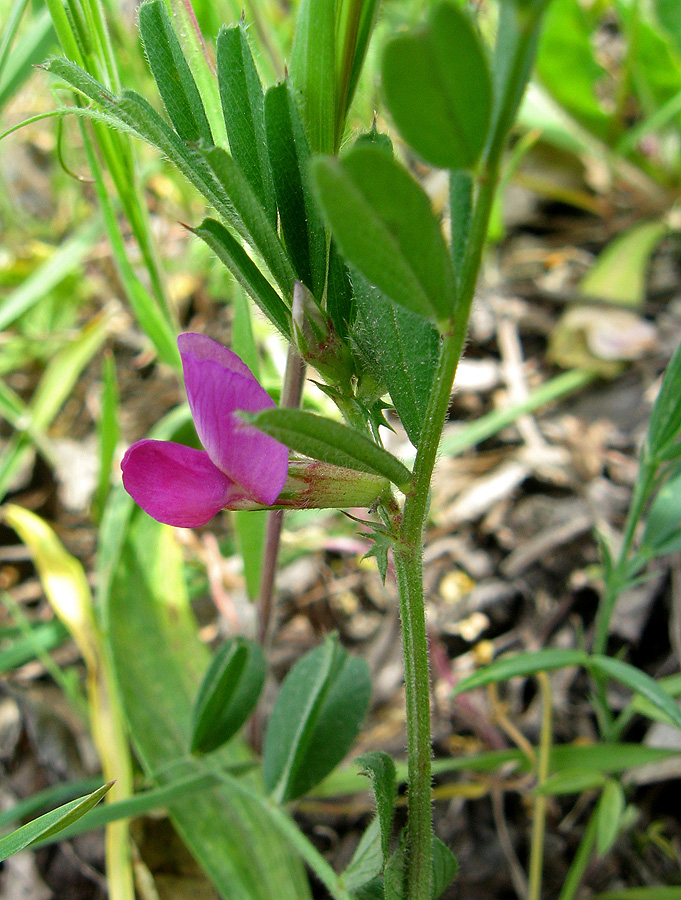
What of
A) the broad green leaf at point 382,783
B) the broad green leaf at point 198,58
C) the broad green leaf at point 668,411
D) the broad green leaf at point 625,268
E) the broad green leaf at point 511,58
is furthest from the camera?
the broad green leaf at point 625,268

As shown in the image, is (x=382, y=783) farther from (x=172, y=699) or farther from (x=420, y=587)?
(x=172, y=699)

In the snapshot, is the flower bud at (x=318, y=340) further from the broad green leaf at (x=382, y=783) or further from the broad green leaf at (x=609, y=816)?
the broad green leaf at (x=609, y=816)

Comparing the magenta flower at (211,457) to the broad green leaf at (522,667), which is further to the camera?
the broad green leaf at (522,667)

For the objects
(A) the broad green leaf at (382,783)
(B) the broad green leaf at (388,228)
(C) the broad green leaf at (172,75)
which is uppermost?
(C) the broad green leaf at (172,75)

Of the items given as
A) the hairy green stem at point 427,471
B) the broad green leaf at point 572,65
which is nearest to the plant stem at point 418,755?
the hairy green stem at point 427,471

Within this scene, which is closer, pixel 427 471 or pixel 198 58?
pixel 427 471

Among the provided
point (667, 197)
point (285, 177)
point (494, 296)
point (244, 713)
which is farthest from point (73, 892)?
point (667, 197)

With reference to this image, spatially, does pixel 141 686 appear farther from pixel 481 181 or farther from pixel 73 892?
pixel 481 181

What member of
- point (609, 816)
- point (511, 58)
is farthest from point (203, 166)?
point (609, 816)

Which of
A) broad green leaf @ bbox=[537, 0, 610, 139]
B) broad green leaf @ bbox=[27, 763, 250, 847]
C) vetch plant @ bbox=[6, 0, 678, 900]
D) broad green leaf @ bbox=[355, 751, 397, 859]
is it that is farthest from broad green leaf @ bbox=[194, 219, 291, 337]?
broad green leaf @ bbox=[537, 0, 610, 139]
